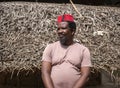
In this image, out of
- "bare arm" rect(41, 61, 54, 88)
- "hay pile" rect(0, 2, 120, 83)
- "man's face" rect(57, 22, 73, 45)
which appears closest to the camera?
"bare arm" rect(41, 61, 54, 88)

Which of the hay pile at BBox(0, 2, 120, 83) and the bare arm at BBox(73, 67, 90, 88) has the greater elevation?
the hay pile at BBox(0, 2, 120, 83)

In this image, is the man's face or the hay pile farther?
the hay pile

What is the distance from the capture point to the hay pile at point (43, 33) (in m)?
5.59

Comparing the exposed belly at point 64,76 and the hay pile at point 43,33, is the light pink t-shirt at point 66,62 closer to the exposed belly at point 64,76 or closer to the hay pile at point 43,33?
the exposed belly at point 64,76

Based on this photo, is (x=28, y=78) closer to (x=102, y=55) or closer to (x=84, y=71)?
(x=102, y=55)

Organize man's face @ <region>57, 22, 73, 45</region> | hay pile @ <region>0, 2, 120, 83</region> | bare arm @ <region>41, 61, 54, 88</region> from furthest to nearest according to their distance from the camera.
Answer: hay pile @ <region>0, 2, 120, 83</region>, man's face @ <region>57, 22, 73, 45</region>, bare arm @ <region>41, 61, 54, 88</region>

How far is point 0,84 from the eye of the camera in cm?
799

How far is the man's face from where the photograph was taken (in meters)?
4.75

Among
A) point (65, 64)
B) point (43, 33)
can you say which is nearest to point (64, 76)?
point (65, 64)

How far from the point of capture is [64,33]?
477 cm

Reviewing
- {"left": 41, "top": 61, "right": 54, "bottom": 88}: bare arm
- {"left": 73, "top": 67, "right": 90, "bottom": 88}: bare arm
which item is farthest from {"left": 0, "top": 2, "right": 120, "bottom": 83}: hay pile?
{"left": 73, "top": 67, "right": 90, "bottom": 88}: bare arm

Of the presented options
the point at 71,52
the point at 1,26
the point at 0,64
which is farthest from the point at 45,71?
the point at 1,26

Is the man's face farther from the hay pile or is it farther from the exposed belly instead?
the hay pile

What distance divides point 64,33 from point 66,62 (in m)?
0.37
